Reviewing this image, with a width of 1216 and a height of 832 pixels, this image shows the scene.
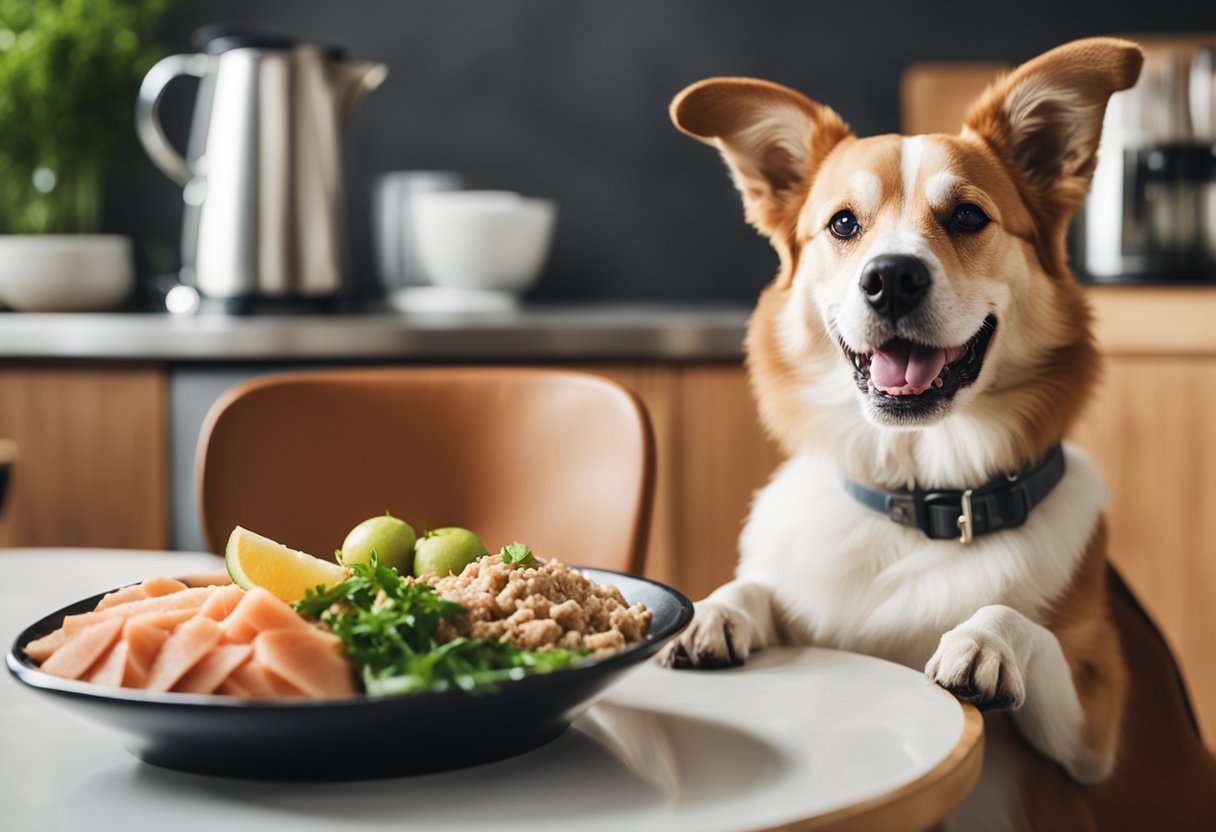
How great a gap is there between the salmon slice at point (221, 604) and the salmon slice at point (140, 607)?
2 centimetres

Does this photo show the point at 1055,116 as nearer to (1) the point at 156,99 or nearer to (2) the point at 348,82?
(2) the point at 348,82

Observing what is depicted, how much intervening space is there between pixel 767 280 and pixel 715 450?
2.57ft

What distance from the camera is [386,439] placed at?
1.70 meters

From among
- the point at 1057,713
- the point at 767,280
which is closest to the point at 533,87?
the point at 767,280

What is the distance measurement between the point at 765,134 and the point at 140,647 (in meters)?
1.01

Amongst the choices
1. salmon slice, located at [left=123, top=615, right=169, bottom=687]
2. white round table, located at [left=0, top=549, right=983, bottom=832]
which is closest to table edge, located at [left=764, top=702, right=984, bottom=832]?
white round table, located at [left=0, top=549, right=983, bottom=832]

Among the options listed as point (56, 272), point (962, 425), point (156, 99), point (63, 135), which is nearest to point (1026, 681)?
point (962, 425)

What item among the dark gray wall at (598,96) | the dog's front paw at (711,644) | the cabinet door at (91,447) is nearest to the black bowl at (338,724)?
the dog's front paw at (711,644)

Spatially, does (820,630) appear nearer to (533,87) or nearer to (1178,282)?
(1178,282)

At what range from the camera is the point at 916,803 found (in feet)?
2.34

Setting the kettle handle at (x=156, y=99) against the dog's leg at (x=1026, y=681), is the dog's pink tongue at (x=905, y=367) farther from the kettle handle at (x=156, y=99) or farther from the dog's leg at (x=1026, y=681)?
the kettle handle at (x=156, y=99)

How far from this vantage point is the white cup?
282cm

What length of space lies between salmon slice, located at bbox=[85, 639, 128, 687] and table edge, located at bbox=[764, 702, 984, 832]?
0.38 metres

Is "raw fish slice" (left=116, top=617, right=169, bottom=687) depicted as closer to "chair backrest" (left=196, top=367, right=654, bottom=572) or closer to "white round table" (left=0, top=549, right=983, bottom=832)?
"white round table" (left=0, top=549, right=983, bottom=832)
